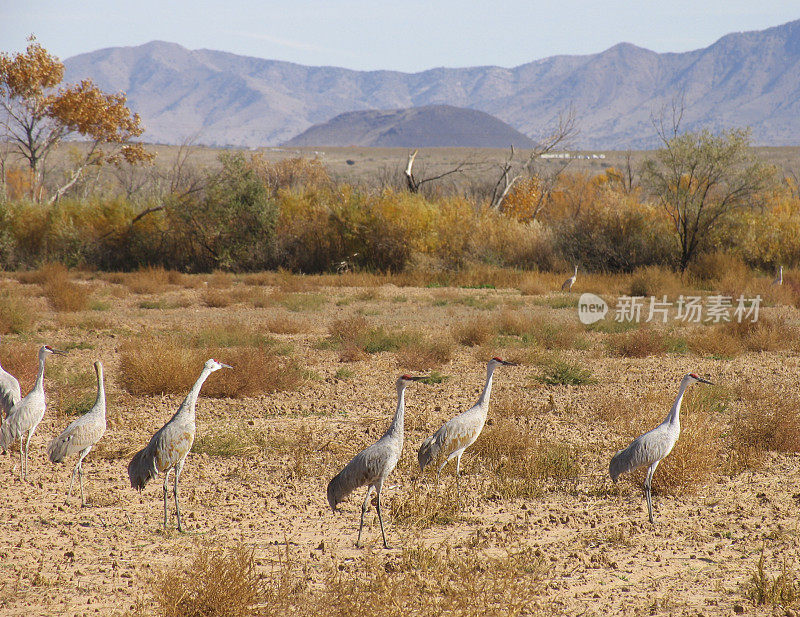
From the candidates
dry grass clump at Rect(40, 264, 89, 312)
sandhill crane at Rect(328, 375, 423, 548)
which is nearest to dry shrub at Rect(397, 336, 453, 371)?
sandhill crane at Rect(328, 375, 423, 548)

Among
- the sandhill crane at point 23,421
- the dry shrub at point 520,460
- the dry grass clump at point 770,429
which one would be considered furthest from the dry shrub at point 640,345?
the sandhill crane at point 23,421

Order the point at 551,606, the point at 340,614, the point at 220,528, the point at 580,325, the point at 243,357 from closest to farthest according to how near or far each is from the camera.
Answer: the point at 340,614, the point at 551,606, the point at 220,528, the point at 243,357, the point at 580,325

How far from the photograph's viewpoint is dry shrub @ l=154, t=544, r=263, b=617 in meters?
4.41

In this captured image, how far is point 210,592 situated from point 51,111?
3142 cm

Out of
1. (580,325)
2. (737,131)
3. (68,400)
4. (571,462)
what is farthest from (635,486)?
(737,131)

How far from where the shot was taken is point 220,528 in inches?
237

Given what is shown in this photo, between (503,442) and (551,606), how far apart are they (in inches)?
124

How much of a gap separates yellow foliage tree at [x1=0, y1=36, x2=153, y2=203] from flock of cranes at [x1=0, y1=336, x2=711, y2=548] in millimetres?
25932

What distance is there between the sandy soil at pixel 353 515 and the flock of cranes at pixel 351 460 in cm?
28

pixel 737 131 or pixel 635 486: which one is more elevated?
pixel 737 131

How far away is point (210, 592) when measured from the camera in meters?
4.46

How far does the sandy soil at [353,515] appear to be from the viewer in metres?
5.02

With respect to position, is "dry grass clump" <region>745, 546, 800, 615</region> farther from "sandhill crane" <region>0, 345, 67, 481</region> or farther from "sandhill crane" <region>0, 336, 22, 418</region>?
"sandhill crane" <region>0, 336, 22, 418</region>

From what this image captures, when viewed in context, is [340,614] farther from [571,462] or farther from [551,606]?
[571,462]
